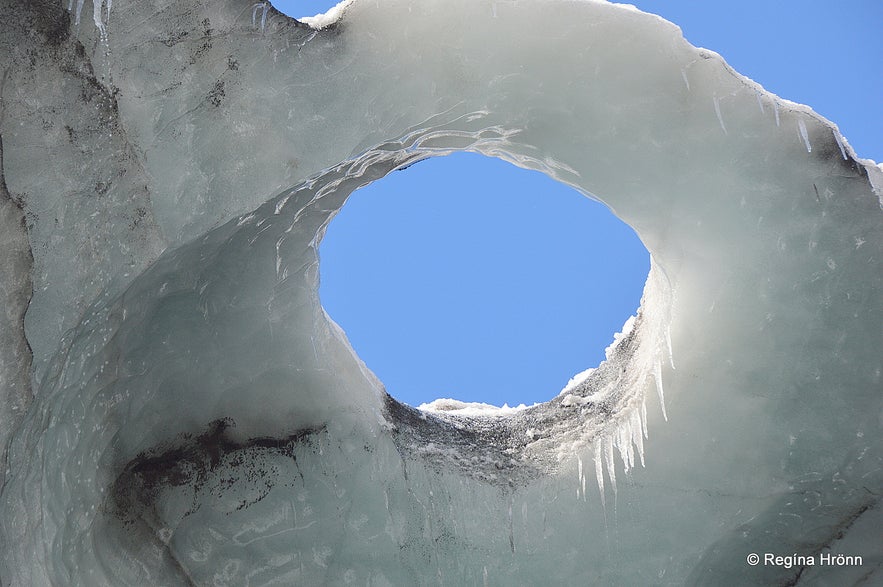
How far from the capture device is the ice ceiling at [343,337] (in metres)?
3.34

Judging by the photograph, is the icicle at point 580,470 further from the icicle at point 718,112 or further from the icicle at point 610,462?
the icicle at point 718,112

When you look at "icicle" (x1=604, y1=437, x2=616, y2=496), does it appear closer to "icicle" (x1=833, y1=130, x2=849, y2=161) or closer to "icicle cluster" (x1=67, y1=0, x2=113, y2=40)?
"icicle" (x1=833, y1=130, x2=849, y2=161)

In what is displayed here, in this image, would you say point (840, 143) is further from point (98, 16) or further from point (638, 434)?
point (98, 16)

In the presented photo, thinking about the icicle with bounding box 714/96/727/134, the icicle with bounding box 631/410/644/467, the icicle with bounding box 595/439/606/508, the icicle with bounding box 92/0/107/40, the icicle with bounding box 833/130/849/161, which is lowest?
the icicle with bounding box 595/439/606/508

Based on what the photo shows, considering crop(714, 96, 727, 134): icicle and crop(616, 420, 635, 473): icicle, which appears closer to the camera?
crop(714, 96, 727, 134): icicle

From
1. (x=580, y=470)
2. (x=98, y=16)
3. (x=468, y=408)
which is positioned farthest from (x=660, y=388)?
(x=98, y=16)

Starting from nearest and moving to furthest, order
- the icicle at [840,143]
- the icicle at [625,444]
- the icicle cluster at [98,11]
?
the icicle cluster at [98,11], the icicle at [840,143], the icicle at [625,444]

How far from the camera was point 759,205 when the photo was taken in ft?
12.8

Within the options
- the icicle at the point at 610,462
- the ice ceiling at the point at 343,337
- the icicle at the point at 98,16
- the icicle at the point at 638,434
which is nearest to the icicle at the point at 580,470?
the ice ceiling at the point at 343,337

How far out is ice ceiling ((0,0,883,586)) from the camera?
3336 millimetres

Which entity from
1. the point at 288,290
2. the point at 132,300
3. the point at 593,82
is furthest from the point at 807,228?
the point at 132,300

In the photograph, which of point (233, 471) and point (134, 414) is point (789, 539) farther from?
point (134, 414)

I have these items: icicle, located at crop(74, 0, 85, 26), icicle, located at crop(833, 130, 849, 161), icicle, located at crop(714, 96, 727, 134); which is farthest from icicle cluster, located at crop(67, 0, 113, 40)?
icicle, located at crop(833, 130, 849, 161)

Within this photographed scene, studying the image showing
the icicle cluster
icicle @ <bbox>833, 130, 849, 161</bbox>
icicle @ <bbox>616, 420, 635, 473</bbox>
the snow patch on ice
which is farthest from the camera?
the snow patch on ice
